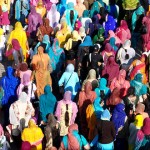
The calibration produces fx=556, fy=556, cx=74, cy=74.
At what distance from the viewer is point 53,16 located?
58.7 feet

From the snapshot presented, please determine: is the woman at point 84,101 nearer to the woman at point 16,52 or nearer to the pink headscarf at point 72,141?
the pink headscarf at point 72,141

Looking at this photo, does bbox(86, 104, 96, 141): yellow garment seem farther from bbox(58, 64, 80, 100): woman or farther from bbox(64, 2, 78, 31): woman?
bbox(64, 2, 78, 31): woman

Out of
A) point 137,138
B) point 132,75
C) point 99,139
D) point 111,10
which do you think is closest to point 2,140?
point 99,139

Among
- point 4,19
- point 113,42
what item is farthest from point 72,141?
point 4,19

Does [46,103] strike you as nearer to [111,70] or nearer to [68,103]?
[68,103]

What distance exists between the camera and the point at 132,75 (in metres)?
14.2

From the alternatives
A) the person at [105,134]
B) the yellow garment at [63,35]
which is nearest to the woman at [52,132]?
the person at [105,134]

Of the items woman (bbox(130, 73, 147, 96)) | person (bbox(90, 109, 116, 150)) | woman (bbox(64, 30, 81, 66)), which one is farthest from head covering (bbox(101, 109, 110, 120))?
woman (bbox(64, 30, 81, 66))

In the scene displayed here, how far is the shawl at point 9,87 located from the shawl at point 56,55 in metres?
2.01

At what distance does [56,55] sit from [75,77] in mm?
1651

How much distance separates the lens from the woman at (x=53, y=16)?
17906 mm

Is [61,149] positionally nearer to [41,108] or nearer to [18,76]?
[41,108]

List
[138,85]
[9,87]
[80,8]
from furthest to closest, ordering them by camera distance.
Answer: [80,8] → [9,87] → [138,85]

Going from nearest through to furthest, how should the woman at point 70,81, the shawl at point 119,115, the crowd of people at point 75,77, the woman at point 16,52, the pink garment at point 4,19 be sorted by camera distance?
the crowd of people at point 75,77
the shawl at point 119,115
the woman at point 70,81
the woman at point 16,52
the pink garment at point 4,19
